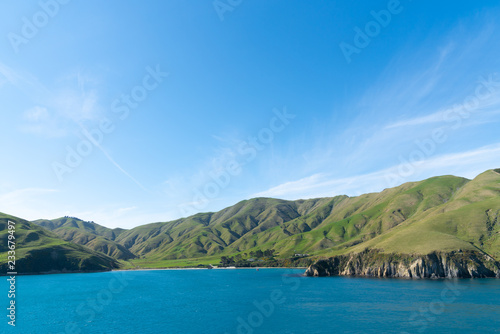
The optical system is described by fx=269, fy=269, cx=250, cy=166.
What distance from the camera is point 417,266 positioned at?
143 m

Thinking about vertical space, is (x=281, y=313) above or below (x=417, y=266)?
above

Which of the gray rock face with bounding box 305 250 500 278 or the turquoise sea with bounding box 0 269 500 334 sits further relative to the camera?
the gray rock face with bounding box 305 250 500 278

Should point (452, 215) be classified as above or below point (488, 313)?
above

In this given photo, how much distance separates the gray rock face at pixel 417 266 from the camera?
438 feet

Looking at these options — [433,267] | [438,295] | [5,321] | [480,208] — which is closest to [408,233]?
[433,267]

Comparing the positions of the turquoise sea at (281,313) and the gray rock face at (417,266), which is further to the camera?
the gray rock face at (417,266)

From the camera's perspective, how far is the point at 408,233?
173 metres

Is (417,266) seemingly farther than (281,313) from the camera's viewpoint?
Yes

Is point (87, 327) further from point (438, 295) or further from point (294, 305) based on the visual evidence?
point (438, 295)

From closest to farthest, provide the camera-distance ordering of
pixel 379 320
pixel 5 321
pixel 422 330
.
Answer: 1. pixel 422 330
2. pixel 379 320
3. pixel 5 321

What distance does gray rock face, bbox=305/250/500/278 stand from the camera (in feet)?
438

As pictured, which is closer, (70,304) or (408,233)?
(70,304)

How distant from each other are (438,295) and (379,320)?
141 ft

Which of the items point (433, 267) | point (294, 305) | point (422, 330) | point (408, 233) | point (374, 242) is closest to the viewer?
point (422, 330)
